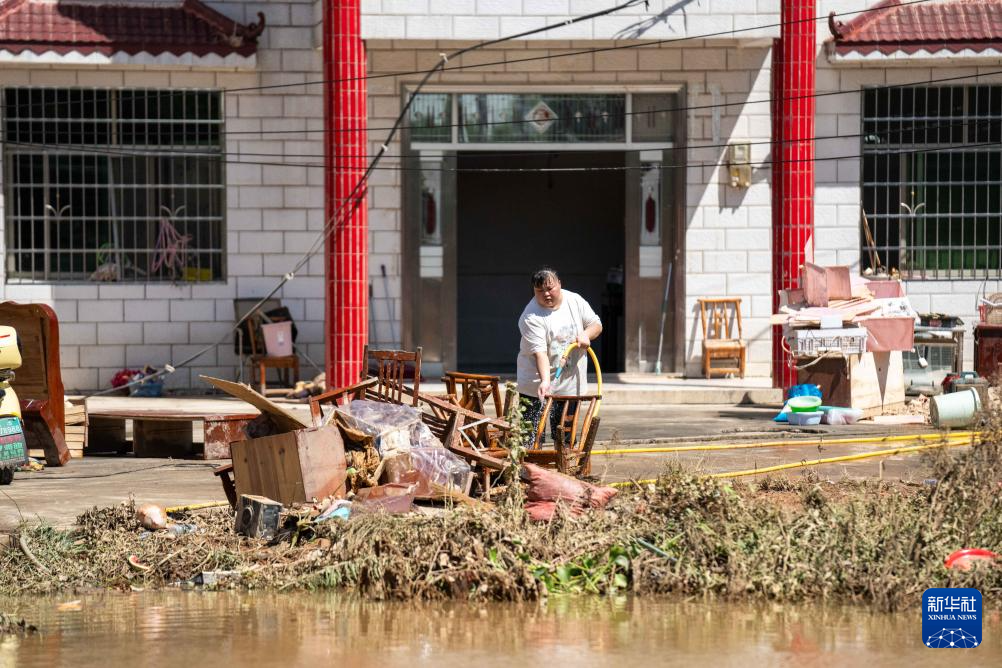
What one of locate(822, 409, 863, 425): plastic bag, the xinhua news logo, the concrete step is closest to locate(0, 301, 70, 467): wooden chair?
the concrete step

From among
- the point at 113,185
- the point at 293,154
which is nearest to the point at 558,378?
the point at 293,154

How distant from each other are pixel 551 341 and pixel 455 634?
166 inches

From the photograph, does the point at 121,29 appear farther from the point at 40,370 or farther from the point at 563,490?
the point at 563,490

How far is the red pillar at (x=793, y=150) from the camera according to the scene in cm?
1833

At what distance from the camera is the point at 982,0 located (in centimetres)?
1939

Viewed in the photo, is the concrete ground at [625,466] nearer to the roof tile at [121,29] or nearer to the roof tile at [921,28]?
the roof tile at [921,28]

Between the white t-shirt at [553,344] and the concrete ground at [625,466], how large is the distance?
68cm

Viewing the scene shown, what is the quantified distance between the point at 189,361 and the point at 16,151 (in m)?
3.53

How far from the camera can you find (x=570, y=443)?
36.4 feet

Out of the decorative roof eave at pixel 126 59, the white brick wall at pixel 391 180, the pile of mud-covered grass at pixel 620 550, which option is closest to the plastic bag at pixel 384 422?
the pile of mud-covered grass at pixel 620 550

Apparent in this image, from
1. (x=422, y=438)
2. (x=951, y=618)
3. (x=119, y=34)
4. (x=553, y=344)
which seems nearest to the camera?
(x=951, y=618)

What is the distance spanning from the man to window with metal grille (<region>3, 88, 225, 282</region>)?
8926mm

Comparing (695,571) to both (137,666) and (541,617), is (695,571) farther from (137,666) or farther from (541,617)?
(137,666)

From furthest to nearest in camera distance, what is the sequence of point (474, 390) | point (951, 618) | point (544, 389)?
point (474, 390)
point (544, 389)
point (951, 618)
